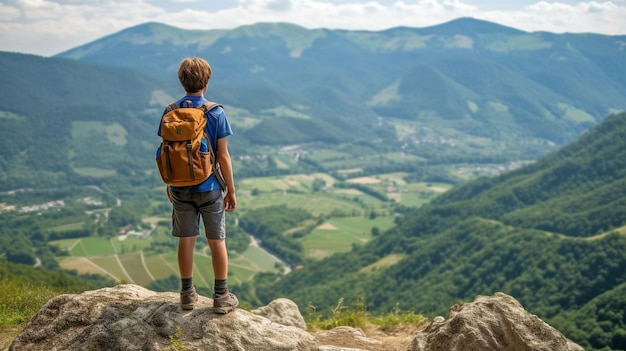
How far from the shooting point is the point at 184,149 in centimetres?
754

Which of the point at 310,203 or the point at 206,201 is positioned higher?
the point at 206,201

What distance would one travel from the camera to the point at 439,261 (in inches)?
4094

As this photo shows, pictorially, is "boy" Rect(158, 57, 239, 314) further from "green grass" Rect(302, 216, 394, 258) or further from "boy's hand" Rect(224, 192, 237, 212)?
"green grass" Rect(302, 216, 394, 258)

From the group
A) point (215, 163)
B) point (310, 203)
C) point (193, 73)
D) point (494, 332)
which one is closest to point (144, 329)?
point (215, 163)

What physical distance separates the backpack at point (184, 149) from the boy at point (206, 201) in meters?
0.26

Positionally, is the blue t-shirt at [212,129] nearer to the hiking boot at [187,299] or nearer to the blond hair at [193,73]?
the blond hair at [193,73]

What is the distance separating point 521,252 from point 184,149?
9147cm

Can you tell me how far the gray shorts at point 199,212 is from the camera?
26.4ft

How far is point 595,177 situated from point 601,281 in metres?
66.9

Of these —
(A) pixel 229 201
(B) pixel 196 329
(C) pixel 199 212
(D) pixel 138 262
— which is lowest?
(D) pixel 138 262

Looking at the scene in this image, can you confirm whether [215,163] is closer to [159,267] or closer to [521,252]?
[521,252]

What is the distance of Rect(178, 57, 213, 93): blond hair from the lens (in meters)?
7.93

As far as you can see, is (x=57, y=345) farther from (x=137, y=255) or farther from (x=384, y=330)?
(x=137, y=255)

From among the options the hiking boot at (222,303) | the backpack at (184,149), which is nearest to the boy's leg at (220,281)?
the hiking boot at (222,303)
